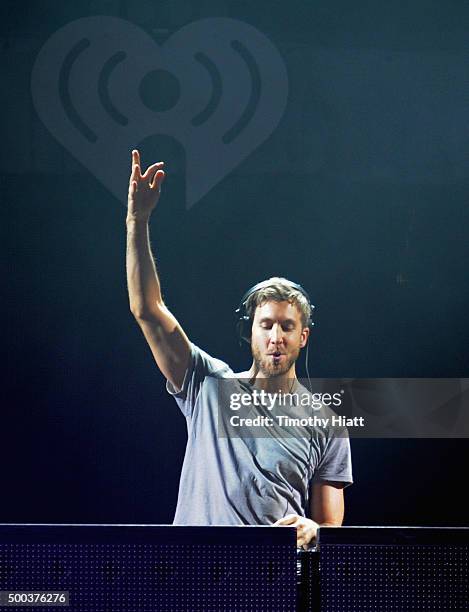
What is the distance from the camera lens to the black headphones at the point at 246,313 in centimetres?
334

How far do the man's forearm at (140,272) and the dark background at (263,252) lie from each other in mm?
48

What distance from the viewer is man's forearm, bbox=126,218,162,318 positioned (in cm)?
330

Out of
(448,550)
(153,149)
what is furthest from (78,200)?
(448,550)

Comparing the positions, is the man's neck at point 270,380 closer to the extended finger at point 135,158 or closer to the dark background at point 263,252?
the dark background at point 263,252

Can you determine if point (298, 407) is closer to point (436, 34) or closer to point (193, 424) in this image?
point (193, 424)

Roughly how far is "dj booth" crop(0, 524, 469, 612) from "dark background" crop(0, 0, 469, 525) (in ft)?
6.40

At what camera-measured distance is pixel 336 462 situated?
10.8ft

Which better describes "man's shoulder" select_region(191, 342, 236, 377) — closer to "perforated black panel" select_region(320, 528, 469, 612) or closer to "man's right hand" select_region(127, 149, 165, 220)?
"man's right hand" select_region(127, 149, 165, 220)

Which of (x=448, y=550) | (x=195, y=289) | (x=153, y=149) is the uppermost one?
(x=153, y=149)

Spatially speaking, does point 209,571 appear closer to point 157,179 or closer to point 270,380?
point 270,380

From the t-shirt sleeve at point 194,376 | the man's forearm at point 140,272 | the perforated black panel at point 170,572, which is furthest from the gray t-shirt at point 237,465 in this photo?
the perforated black panel at point 170,572

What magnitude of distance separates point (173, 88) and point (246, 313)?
3.38 feet

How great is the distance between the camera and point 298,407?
130 inches

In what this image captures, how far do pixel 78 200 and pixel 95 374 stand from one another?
761mm
